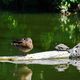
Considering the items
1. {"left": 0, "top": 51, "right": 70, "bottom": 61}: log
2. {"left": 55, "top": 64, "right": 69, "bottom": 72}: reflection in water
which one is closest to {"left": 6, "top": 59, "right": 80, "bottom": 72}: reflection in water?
{"left": 55, "top": 64, "right": 69, "bottom": 72}: reflection in water

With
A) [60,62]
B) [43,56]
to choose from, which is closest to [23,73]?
[43,56]

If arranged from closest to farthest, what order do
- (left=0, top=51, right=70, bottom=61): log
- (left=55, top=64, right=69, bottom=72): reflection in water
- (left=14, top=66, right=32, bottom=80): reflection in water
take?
(left=14, top=66, right=32, bottom=80): reflection in water, (left=55, top=64, right=69, bottom=72): reflection in water, (left=0, top=51, right=70, bottom=61): log

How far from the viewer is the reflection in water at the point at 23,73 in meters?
13.6

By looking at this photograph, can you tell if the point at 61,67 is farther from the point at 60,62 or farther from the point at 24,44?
the point at 24,44

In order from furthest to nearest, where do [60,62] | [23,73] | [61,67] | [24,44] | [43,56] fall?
1. [60,62]
2. [43,56]
3. [24,44]
4. [61,67]
5. [23,73]

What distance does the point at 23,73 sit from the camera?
1417cm

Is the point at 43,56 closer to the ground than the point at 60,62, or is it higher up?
higher up

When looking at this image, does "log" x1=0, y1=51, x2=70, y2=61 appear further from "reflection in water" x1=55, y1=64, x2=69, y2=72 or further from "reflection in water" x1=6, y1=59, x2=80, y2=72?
"reflection in water" x1=55, y1=64, x2=69, y2=72

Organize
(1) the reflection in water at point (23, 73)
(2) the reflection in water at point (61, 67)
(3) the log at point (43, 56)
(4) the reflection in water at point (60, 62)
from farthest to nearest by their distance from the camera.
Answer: (3) the log at point (43, 56), (4) the reflection in water at point (60, 62), (2) the reflection in water at point (61, 67), (1) the reflection in water at point (23, 73)

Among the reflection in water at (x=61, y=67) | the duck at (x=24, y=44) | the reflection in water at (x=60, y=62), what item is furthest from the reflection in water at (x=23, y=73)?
the reflection in water at (x=61, y=67)

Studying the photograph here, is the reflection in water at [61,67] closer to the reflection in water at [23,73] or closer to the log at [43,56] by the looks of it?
the log at [43,56]

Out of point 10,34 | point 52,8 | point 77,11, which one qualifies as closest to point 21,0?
point 52,8

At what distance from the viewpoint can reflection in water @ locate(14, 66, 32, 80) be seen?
1359cm

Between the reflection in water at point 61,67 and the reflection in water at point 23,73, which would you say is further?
the reflection in water at point 61,67
